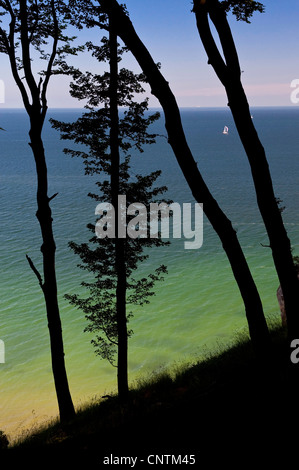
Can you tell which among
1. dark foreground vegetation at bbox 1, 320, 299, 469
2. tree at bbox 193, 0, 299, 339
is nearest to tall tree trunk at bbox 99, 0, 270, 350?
tree at bbox 193, 0, 299, 339

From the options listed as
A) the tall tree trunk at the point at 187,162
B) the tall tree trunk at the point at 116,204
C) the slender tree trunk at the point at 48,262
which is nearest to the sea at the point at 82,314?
the tall tree trunk at the point at 116,204

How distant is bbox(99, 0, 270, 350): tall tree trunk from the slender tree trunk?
4328mm

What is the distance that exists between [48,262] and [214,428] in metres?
6.28

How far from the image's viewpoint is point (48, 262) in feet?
34.9

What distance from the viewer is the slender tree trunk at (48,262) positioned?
10.2m

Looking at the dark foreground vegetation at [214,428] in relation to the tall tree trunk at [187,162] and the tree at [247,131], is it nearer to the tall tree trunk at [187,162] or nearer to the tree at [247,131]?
the tall tree trunk at [187,162]

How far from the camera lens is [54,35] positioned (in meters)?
A: 11.0

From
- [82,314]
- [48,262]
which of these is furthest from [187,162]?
[82,314]

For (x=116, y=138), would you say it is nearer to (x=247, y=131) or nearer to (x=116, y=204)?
(x=116, y=204)

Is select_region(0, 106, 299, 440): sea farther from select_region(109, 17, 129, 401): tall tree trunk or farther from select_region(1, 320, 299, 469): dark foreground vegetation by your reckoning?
select_region(1, 320, 299, 469): dark foreground vegetation

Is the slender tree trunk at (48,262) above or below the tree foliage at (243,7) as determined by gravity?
below

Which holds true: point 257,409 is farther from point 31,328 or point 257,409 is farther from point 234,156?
point 234,156

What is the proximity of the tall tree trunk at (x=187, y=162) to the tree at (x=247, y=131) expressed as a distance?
0.61 meters
